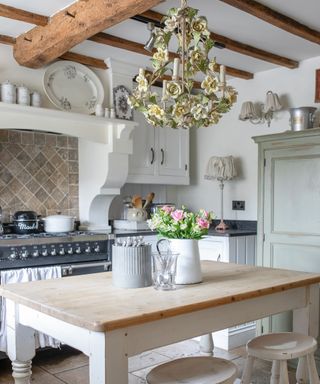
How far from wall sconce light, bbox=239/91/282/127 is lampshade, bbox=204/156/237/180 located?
41 centimetres

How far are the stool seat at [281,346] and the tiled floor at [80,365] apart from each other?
0.96 meters

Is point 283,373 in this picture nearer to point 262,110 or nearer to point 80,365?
point 80,365

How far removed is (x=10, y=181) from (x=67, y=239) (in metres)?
0.74

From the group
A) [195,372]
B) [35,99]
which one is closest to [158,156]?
[35,99]

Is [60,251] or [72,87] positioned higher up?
[72,87]

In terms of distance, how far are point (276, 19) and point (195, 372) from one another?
7.30ft

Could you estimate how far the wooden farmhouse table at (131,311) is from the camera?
1.51 meters

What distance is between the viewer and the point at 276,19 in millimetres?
2941

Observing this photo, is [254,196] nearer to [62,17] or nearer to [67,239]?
[67,239]

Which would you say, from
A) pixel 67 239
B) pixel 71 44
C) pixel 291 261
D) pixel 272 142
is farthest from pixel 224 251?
pixel 71 44

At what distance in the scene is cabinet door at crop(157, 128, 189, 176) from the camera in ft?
14.6

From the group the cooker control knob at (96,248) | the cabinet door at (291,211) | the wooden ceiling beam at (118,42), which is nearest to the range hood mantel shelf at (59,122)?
the wooden ceiling beam at (118,42)

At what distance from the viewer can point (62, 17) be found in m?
2.90

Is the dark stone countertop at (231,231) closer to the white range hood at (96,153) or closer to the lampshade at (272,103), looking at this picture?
the white range hood at (96,153)
